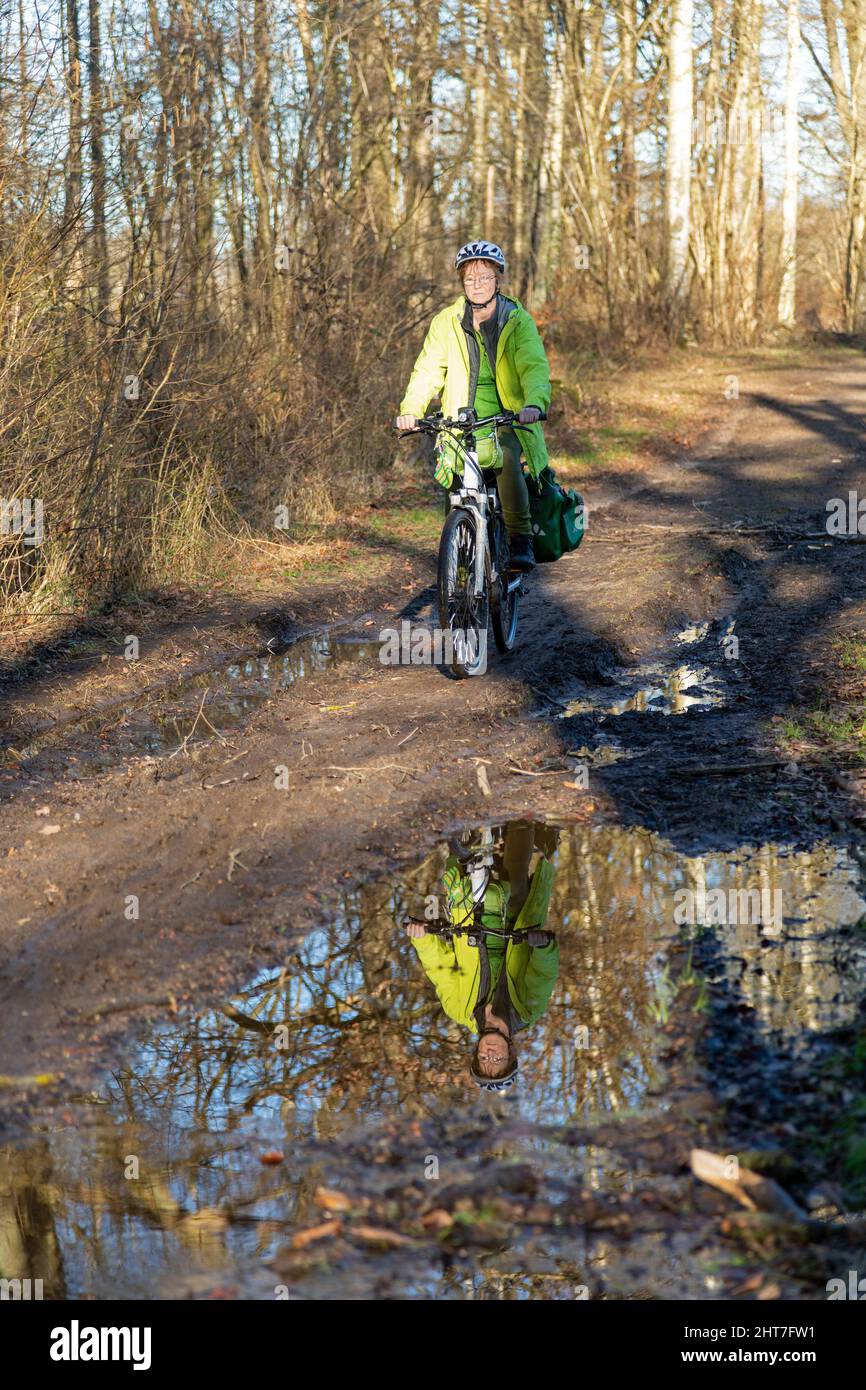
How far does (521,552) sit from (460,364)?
117 centimetres

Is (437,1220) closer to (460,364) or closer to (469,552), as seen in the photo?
(469,552)

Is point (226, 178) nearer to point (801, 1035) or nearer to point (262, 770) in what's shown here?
point (262, 770)

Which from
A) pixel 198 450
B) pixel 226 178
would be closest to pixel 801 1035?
pixel 198 450

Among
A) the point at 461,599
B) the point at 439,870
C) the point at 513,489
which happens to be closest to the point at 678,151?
the point at 513,489

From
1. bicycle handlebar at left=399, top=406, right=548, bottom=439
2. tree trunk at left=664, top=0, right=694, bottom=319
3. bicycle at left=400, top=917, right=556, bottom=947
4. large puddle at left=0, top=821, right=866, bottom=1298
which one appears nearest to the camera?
large puddle at left=0, top=821, right=866, bottom=1298

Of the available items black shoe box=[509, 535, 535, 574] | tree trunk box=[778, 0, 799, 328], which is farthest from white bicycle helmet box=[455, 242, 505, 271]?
tree trunk box=[778, 0, 799, 328]

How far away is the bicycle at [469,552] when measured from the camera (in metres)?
7.28

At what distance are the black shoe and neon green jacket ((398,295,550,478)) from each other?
81cm

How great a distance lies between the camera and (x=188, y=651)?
8695mm

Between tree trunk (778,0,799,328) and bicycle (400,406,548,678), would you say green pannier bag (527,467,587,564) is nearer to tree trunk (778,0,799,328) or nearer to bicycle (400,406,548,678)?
bicycle (400,406,548,678)

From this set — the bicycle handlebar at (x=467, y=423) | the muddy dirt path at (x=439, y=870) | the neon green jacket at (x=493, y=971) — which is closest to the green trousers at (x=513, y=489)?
the bicycle handlebar at (x=467, y=423)

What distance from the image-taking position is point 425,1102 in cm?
350

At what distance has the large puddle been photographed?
2926mm
